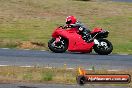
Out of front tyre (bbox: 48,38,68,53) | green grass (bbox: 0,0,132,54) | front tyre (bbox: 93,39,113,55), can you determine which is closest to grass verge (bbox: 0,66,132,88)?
front tyre (bbox: 48,38,68,53)

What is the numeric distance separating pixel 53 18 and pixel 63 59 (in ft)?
56.3

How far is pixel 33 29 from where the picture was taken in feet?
109

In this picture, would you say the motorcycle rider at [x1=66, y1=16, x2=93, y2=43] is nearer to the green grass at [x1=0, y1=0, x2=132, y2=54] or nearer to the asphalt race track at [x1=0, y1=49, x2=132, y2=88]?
the asphalt race track at [x1=0, y1=49, x2=132, y2=88]

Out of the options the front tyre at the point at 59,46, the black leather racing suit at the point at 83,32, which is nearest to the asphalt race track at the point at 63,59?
the front tyre at the point at 59,46

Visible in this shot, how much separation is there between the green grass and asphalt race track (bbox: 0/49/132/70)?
2734 millimetres

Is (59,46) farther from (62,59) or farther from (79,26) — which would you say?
(62,59)

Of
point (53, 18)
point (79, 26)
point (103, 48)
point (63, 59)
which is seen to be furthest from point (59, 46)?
point (53, 18)

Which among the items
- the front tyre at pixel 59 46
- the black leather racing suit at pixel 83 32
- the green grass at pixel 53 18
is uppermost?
the black leather racing suit at pixel 83 32

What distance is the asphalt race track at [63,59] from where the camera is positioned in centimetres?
1952

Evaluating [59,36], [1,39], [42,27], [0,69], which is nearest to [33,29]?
[42,27]

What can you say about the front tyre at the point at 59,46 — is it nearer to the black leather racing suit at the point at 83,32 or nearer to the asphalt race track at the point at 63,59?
the asphalt race track at the point at 63,59

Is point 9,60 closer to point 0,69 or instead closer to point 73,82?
point 0,69

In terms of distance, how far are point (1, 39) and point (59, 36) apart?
190 inches

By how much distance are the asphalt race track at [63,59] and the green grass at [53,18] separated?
2.73 meters
